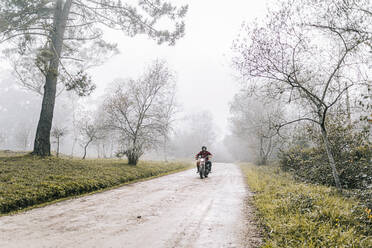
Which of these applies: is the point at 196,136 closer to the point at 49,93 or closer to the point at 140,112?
the point at 140,112

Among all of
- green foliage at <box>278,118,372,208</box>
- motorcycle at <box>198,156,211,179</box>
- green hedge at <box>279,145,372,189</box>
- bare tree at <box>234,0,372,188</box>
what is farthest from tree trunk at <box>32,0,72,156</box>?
green hedge at <box>279,145,372,189</box>

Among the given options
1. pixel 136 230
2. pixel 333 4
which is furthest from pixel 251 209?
pixel 333 4

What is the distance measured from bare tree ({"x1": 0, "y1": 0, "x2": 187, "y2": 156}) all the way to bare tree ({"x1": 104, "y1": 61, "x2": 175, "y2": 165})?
136 inches

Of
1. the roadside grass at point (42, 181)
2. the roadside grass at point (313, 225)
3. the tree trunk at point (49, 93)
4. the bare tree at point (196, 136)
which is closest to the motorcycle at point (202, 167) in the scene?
the roadside grass at point (42, 181)

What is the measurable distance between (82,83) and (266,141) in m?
22.0

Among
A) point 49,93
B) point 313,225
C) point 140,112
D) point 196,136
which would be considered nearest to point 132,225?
point 313,225

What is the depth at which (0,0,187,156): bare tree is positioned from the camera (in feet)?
33.3

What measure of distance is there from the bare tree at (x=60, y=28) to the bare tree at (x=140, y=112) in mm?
3457

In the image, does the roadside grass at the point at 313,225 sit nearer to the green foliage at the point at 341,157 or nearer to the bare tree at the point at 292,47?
the bare tree at the point at 292,47

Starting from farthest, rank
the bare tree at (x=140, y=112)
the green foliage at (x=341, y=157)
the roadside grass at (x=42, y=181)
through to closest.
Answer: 1. the bare tree at (x=140, y=112)
2. the green foliage at (x=341, y=157)
3. the roadside grass at (x=42, y=181)

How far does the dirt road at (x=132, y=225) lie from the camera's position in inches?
136

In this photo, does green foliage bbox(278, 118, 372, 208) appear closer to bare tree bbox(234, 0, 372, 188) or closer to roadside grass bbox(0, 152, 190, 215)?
bare tree bbox(234, 0, 372, 188)

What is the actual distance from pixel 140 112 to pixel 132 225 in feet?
42.8

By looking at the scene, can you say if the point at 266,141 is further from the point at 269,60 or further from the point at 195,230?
the point at 195,230
